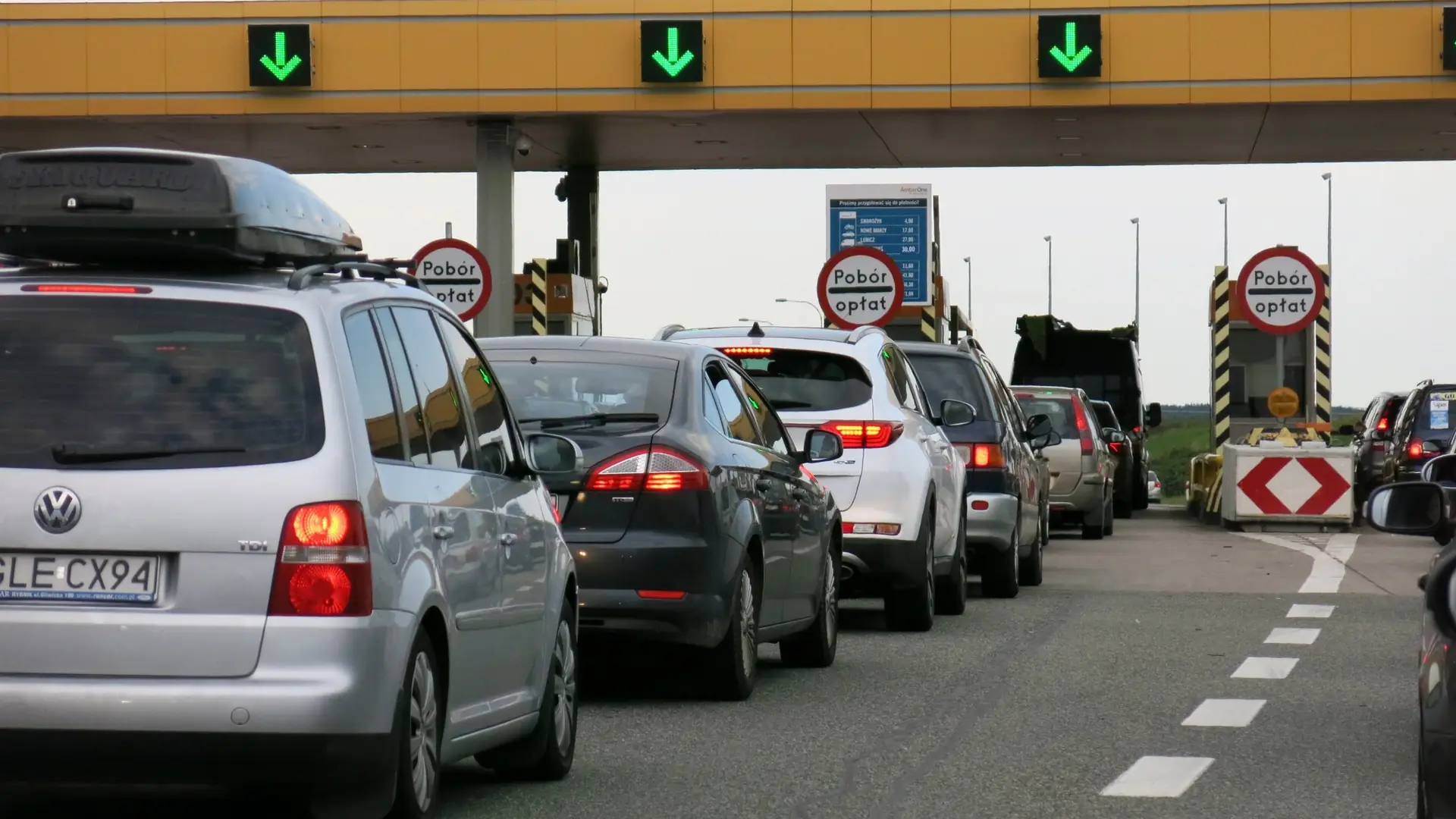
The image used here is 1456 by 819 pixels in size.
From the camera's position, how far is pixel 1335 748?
9.15 meters

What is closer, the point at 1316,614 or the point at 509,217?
the point at 1316,614

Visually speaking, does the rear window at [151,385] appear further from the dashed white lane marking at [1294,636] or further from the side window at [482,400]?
the dashed white lane marking at [1294,636]

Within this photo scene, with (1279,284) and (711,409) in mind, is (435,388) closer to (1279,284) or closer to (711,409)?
(711,409)

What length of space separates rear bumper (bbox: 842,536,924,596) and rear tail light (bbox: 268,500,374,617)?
295 inches

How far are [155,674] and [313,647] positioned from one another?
0.37 m

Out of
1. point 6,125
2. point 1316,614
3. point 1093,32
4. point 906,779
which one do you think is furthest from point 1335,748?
point 6,125

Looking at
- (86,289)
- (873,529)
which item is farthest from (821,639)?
(86,289)

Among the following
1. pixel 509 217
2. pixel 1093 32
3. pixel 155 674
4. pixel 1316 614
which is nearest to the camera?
pixel 155 674

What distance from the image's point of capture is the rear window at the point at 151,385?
6234 millimetres

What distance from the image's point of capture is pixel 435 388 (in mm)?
7281

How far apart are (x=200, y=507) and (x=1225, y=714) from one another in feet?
17.2

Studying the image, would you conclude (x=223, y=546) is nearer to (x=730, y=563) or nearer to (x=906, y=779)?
(x=906, y=779)

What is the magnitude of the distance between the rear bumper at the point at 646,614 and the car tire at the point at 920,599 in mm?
3944

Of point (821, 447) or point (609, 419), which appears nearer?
point (609, 419)
